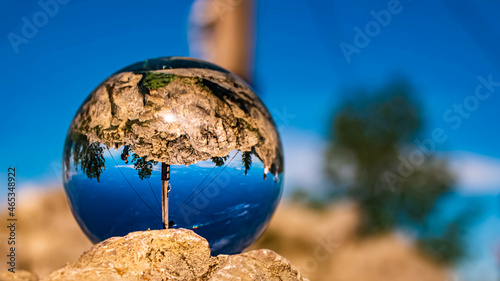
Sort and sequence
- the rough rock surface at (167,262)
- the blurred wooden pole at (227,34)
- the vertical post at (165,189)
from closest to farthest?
the rough rock surface at (167,262) → the vertical post at (165,189) → the blurred wooden pole at (227,34)

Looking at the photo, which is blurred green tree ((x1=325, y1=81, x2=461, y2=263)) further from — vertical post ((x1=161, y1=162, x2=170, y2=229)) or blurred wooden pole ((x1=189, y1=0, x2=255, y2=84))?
vertical post ((x1=161, y1=162, x2=170, y2=229))

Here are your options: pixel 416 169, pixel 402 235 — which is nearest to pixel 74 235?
pixel 402 235

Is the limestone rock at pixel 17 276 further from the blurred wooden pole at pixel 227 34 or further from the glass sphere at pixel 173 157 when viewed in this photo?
the blurred wooden pole at pixel 227 34

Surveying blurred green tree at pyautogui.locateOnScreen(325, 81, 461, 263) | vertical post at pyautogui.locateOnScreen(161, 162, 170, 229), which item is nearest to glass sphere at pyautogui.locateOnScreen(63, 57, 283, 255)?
vertical post at pyautogui.locateOnScreen(161, 162, 170, 229)

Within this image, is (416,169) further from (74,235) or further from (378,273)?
(74,235)

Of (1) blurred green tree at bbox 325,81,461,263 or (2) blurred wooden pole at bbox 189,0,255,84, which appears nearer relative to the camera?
(2) blurred wooden pole at bbox 189,0,255,84

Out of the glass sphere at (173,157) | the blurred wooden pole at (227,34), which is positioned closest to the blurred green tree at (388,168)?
the blurred wooden pole at (227,34)

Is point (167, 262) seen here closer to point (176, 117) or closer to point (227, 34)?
point (176, 117)
